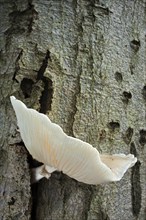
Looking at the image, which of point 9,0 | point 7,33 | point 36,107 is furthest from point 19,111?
point 9,0


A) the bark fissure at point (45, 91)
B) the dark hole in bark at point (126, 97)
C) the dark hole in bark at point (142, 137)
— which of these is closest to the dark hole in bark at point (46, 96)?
the bark fissure at point (45, 91)

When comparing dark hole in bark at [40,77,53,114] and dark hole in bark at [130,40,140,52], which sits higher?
dark hole in bark at [130,40,140,52]

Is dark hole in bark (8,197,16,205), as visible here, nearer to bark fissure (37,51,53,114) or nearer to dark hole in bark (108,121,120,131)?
bark fissure (37,51,53,114)

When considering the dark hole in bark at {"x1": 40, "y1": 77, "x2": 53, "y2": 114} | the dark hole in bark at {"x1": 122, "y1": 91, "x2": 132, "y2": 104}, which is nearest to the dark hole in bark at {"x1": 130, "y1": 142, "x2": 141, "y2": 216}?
the dark hole in bark at {"x1": 122, "y1": 91, "x2": 132, "y2": 104}

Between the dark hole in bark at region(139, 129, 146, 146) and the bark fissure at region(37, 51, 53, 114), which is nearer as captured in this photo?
the bark fissure at region(37, 51, 53, 114)

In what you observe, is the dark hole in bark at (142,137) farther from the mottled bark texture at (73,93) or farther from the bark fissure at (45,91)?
the bark fissure at (45,91)

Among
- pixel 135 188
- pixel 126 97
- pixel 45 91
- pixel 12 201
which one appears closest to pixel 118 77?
pixel 126 97

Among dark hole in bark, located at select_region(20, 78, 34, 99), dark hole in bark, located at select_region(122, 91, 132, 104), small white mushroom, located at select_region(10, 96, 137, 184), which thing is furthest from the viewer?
dark hole in bark, located at select_region(122, 91, 132, 104)
